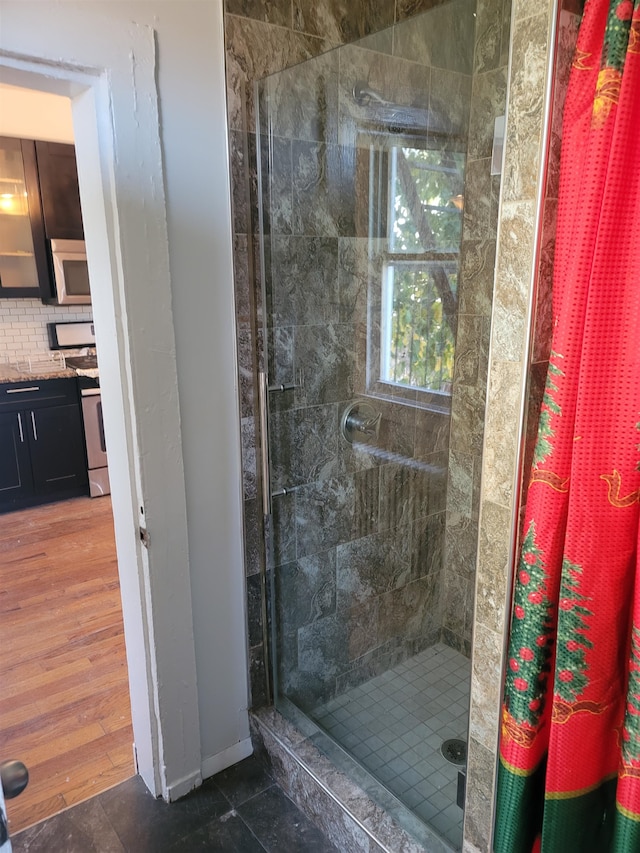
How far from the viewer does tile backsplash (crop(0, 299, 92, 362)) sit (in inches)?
165

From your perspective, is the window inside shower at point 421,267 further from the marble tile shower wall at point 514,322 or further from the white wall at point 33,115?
the white wall at point 33,115

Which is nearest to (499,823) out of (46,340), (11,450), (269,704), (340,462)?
(269,704)

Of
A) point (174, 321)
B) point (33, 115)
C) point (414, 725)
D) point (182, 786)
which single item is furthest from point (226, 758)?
point (33, 115)

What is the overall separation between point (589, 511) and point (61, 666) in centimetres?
228

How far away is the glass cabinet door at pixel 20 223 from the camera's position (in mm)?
3775

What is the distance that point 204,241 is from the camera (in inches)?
62.3

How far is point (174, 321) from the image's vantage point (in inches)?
61.4

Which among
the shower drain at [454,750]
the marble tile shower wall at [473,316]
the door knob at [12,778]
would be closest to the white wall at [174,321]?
the shower drain at [454,750]

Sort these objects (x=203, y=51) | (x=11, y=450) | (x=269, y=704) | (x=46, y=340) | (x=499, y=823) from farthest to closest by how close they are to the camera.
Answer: (x=46, y=340)
(x=11, y=450)
(x=269, y=704)
(x=203, y=51)
(x=499, y=823)

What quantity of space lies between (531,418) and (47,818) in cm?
179

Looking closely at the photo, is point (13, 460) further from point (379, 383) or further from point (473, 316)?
point (473, 316)

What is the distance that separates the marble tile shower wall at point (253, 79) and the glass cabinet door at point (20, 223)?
2.91 meters

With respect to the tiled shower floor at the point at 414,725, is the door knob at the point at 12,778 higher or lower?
higher

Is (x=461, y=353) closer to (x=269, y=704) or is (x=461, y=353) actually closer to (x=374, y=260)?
(x=374, y=260)
